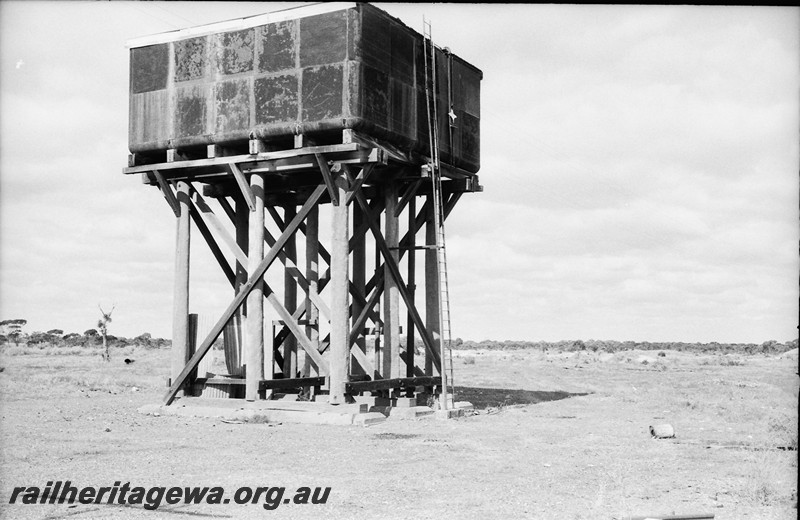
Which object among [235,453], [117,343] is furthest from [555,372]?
[117,343]

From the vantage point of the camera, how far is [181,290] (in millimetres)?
18531

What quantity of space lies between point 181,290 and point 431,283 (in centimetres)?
555

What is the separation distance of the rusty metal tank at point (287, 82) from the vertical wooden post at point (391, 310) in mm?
1661

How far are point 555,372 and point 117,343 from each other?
167 ft

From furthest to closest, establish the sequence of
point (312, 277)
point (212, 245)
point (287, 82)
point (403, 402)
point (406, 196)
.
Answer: point (212, 245)
point (312, 277)
point (406, 196)
point (403, 402)
point (287, 82)

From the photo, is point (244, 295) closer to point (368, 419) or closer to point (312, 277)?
point (312, 277)

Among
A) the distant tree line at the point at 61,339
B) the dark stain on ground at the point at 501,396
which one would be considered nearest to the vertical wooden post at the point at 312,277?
the dark stain on ground at the point at 501,396

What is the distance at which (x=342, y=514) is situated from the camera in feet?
26.8

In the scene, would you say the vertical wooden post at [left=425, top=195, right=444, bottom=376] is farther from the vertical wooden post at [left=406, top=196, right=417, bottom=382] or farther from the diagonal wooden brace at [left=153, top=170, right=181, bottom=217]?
the diagonal wooden brace at [left=153, top=170, right=181, bottom=217]

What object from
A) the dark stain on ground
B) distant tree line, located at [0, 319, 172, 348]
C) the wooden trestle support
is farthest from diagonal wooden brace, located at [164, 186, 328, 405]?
distant tree line, located at [0, 319, 172, 348]

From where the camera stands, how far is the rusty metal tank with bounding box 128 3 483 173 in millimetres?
16250

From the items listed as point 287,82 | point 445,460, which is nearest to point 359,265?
point 287,82

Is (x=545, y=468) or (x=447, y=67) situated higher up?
(x=447, y=67)

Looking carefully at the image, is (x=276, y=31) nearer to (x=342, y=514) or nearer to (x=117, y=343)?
(x=342, y=514)
